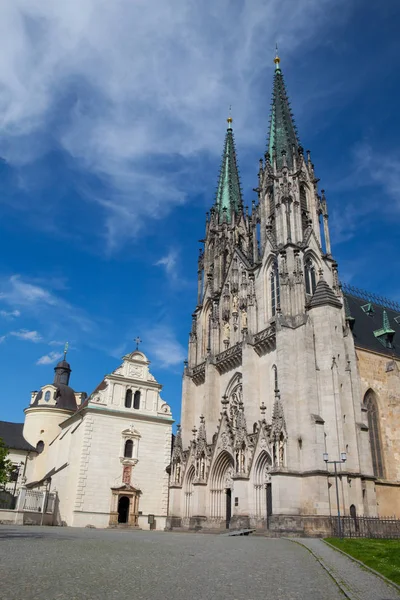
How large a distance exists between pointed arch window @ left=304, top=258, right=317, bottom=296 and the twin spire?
1016 centimetres

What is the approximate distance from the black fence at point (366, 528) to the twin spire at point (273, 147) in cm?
2868

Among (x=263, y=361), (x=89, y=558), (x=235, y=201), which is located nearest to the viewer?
(x=89, y=558)

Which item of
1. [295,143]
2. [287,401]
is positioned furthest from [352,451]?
[295,143]

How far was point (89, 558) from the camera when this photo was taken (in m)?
12.0

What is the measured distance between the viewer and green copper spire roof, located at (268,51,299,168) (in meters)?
44.8

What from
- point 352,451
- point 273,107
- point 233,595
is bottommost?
point 233,595

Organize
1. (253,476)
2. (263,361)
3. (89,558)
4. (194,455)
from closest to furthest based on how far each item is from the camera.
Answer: (89,558), (253,476), (263,361), (194,455)

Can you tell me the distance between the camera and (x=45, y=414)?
193ft

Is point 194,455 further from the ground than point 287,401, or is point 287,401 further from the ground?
point 287,401

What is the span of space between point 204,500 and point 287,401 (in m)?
11.9

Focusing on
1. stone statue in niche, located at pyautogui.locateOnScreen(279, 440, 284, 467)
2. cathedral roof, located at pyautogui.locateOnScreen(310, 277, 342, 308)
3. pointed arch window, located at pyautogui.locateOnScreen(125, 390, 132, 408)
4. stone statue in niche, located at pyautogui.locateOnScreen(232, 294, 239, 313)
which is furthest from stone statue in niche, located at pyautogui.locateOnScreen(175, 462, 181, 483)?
cathedral roof, located at pyautogui.locateOnScreen(310, 277, 342, 308)

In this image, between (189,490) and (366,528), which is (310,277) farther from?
(189,490)

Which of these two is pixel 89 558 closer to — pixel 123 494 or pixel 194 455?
pixel 194 455

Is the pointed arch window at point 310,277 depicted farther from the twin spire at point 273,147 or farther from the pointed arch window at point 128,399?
the pointed arch window at point 128,399
